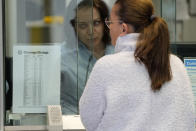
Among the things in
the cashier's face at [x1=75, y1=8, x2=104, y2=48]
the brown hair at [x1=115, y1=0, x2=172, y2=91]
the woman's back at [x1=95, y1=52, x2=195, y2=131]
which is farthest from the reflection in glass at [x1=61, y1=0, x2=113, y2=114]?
the woman's back at [x1=95, y1=52, x2=195, y2=131]

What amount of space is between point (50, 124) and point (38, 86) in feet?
1.12

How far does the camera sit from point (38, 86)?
11.9 feet

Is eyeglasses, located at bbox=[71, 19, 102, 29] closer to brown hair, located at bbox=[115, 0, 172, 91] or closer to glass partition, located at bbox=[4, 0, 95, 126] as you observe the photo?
glass partition, located at bbox=[4, 0, 95, 126]

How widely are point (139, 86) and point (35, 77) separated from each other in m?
1.45

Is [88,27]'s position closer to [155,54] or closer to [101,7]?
[101,7]

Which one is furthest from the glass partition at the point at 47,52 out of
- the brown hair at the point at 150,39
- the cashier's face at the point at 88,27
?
the brown hair at the point at 150,39

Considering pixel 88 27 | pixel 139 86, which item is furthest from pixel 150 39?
pixel 88 27

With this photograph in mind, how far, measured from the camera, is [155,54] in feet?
7.72

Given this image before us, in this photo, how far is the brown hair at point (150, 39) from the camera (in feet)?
7.66

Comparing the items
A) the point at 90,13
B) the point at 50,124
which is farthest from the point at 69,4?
the point at 50,124

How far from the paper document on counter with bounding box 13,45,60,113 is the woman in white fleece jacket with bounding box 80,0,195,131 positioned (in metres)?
1.27

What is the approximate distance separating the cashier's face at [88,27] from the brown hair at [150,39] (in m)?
1.23

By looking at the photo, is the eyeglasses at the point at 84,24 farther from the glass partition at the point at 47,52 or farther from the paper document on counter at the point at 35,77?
the paper document on counter at the point at 35,77

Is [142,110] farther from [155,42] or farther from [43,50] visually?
[43,50]
